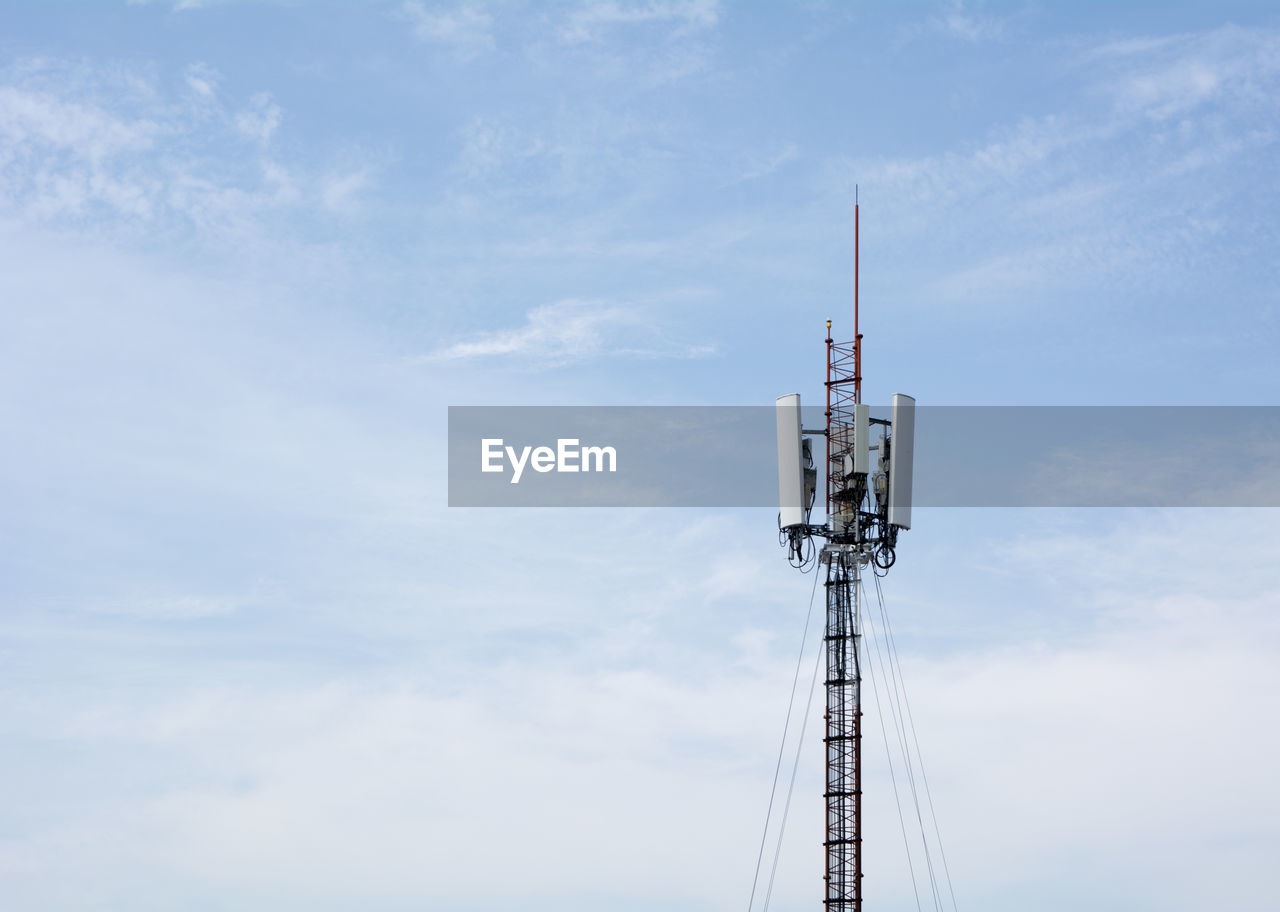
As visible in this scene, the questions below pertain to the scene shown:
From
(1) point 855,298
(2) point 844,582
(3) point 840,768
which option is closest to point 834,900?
(3) point 840,768

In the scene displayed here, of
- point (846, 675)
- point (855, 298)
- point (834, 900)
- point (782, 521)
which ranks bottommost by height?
point (834, 900)

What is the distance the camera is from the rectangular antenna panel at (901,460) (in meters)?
165

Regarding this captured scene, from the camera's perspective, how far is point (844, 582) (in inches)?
6565

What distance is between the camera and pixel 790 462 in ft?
548

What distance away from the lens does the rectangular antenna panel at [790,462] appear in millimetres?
166625

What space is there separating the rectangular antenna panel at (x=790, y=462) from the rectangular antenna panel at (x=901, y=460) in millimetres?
5995

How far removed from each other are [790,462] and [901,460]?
742cm

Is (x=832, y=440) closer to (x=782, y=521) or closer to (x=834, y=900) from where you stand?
(x=782, y=521)

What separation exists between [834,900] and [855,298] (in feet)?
133

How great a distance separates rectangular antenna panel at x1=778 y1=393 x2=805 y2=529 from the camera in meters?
167

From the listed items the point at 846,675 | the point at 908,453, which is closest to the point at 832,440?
the point at 908,453

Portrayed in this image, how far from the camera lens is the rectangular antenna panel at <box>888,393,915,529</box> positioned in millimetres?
165250

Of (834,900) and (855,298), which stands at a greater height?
(855,298)

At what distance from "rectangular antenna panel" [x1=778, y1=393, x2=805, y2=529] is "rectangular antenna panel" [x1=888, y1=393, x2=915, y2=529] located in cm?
599
